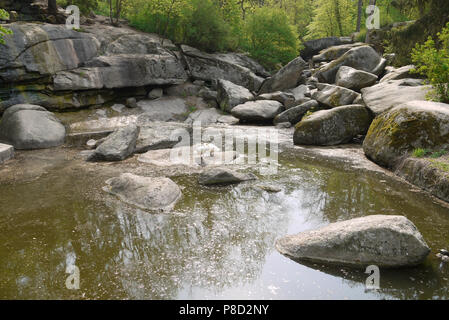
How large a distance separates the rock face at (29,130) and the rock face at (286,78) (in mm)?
11584

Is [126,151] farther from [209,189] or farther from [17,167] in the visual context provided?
[209,189]

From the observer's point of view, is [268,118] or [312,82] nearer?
[268,118]

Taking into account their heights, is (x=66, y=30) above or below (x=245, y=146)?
above

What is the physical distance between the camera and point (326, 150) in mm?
10328

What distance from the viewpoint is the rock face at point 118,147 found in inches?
358

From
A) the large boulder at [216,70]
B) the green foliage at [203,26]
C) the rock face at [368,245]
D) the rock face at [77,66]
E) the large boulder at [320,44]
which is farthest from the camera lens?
the large boulder at [320,44]

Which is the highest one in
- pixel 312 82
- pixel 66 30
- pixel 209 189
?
pixel 66 30

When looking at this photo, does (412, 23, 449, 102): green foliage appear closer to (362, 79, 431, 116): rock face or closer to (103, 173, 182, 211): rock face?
(362, 79, 431, 116): rock face

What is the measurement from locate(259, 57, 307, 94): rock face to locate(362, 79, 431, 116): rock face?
7.47m

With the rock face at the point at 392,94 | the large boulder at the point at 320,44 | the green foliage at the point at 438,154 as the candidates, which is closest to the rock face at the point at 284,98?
the rock face at the point at 392,94

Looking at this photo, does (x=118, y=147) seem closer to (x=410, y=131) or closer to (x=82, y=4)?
(x=410, y=131)

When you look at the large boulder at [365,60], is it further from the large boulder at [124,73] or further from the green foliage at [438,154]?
the green foliage at [438,154]
